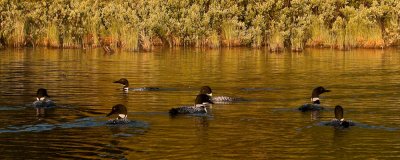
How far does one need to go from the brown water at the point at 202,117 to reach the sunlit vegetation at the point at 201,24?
19312 millimetres

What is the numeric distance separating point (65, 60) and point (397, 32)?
117 ft

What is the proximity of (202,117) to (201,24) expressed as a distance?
61290 mm

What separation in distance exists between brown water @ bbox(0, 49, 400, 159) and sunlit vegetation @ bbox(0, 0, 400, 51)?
19312mm

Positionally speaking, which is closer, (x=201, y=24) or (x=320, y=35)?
(x=320, y=35)

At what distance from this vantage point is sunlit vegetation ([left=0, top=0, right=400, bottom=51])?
90.6 m

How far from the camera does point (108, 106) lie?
38969 mm

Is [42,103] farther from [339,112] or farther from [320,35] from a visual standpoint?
[320,35]

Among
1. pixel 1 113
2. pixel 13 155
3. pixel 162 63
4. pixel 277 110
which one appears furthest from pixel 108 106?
pixel 162 63

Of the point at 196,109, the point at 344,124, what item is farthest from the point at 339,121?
the point at 196,109

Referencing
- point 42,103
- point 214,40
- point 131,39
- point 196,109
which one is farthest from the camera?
point 214,40

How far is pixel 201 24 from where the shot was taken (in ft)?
312

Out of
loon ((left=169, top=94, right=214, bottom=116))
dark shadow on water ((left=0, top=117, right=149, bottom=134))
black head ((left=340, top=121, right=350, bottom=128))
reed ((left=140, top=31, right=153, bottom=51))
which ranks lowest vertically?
dark shadow on water ((left=0, top=117, right=149, bottom=134))

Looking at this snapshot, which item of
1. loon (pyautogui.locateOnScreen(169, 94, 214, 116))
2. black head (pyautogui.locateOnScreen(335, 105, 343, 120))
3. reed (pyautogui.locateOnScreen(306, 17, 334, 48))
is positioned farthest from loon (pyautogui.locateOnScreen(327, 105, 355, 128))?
reed (pyautogui.locateOnScreen(306, 17, 334, 48))

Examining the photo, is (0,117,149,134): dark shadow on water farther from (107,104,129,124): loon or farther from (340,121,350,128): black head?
(340,121,350,128): black head
